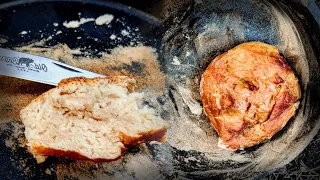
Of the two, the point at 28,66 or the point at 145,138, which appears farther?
the point at 145,138

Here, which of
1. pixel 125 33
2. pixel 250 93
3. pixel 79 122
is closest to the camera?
pixel 250 93

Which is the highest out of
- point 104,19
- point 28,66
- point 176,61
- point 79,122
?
point 104,19

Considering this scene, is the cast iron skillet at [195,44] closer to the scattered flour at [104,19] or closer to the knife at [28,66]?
the scattered flour at [104,19]

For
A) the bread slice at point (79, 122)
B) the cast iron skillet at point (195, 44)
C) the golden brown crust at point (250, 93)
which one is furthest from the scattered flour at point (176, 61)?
the bread slice at point (79, 122)

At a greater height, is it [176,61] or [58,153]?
[176,61]

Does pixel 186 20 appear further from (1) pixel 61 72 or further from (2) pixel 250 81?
(1) pixel 61 72

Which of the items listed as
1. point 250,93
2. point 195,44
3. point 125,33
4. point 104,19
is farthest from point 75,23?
point 250,93

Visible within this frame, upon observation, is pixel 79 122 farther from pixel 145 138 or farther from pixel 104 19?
pixel 104 19
